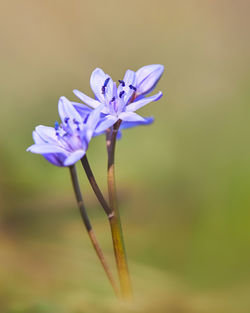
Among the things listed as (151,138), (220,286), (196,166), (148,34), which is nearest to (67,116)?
(220,286)

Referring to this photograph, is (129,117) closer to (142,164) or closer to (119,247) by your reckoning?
(119,247)

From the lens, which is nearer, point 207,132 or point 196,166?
point 196,166

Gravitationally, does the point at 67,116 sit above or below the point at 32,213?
above

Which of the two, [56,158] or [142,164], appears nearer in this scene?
[56,158]

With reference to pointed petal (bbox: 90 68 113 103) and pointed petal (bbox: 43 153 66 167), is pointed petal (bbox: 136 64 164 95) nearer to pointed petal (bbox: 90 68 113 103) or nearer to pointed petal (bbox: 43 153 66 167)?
pointed petal (bbox: 90 68 113 103)

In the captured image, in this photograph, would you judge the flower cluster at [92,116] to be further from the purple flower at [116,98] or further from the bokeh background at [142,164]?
the bokeh background at [142,164]

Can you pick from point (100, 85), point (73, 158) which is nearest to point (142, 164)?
point (100, 85)

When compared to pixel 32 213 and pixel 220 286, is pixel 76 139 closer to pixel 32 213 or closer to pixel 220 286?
pixel 220 286
